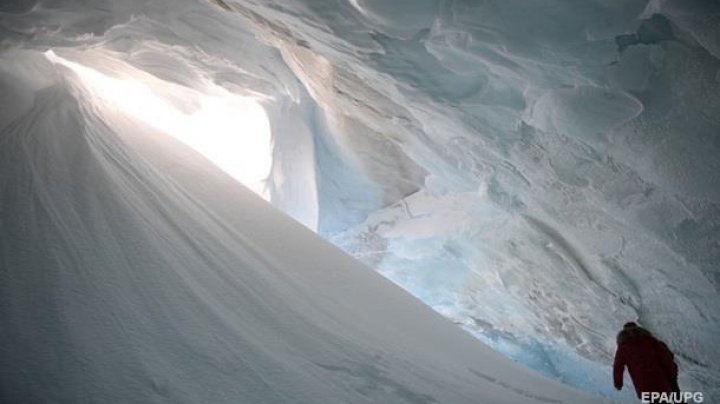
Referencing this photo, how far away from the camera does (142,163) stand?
364 centimetres

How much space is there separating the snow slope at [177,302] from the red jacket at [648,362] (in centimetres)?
47

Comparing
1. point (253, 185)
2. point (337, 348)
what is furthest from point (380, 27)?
point (253, 185)

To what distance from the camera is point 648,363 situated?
10.8ft

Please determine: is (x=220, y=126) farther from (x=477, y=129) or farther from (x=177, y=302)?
(x=177, y=302)

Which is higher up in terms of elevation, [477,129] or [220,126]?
[220,126]

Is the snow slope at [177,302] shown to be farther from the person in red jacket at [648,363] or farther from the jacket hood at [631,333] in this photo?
the jacket hood at [631,333]

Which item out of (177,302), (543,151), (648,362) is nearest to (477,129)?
(543,151)

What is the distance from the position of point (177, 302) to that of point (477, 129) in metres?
3.41

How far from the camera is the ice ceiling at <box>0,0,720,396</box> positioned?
292 centimetres

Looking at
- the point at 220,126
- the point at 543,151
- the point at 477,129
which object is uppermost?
the point at 220,126

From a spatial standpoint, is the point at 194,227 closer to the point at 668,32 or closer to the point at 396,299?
the point at 396,299

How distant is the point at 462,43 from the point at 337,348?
92.0 inches

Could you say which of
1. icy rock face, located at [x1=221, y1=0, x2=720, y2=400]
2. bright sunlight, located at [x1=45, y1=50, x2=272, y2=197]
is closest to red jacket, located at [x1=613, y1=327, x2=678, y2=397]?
icy rock face, located at [x1=221, y1=0, x2=720, y2=400]

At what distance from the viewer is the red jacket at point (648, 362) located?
326 cm
